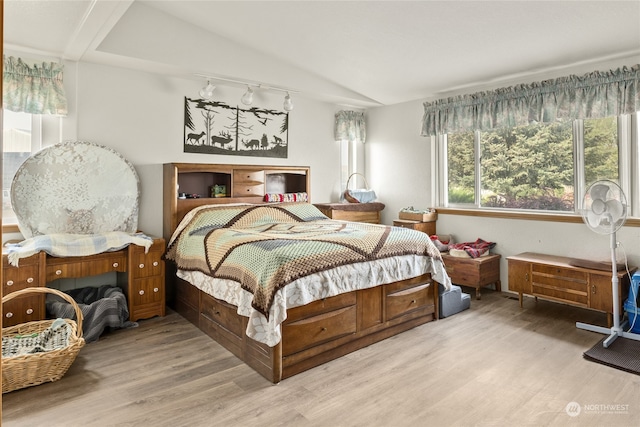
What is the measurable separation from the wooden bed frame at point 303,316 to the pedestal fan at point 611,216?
1.37 metres

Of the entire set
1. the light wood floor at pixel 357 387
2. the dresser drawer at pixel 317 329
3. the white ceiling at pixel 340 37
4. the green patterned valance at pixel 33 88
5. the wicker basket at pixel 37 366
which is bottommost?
the light wood floor at pixel 357 387

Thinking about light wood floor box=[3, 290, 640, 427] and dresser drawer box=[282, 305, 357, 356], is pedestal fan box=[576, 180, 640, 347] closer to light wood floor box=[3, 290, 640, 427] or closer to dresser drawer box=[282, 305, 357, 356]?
light wood floor box=[3, 290, 640, 427]

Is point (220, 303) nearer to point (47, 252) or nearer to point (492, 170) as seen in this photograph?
point (47, 252)

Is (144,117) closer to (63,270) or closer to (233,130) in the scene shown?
(233,130)

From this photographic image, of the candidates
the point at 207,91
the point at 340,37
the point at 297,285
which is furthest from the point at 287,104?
the point at 297,285

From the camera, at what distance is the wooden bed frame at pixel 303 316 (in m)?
2.70

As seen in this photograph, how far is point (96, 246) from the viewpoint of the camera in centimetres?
342

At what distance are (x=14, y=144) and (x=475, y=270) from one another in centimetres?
455

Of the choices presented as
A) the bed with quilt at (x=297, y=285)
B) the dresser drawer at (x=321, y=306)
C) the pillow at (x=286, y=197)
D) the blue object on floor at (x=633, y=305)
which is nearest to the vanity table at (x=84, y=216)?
the bed with quilt at (x=297, y=285)

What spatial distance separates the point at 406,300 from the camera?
11.2 ft

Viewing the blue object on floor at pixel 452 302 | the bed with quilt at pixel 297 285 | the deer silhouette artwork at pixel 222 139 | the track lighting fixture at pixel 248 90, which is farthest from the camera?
the deer silhouette artwork at pixel 222 139

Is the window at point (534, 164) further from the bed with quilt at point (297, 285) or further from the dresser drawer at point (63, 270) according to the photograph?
the dresser drawer at point (63, 270)

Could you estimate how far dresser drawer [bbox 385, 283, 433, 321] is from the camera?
3.32 metres

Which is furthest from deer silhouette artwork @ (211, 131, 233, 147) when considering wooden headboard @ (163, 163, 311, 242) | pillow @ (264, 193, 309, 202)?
pillow @ (264, 193, 309, 202)
